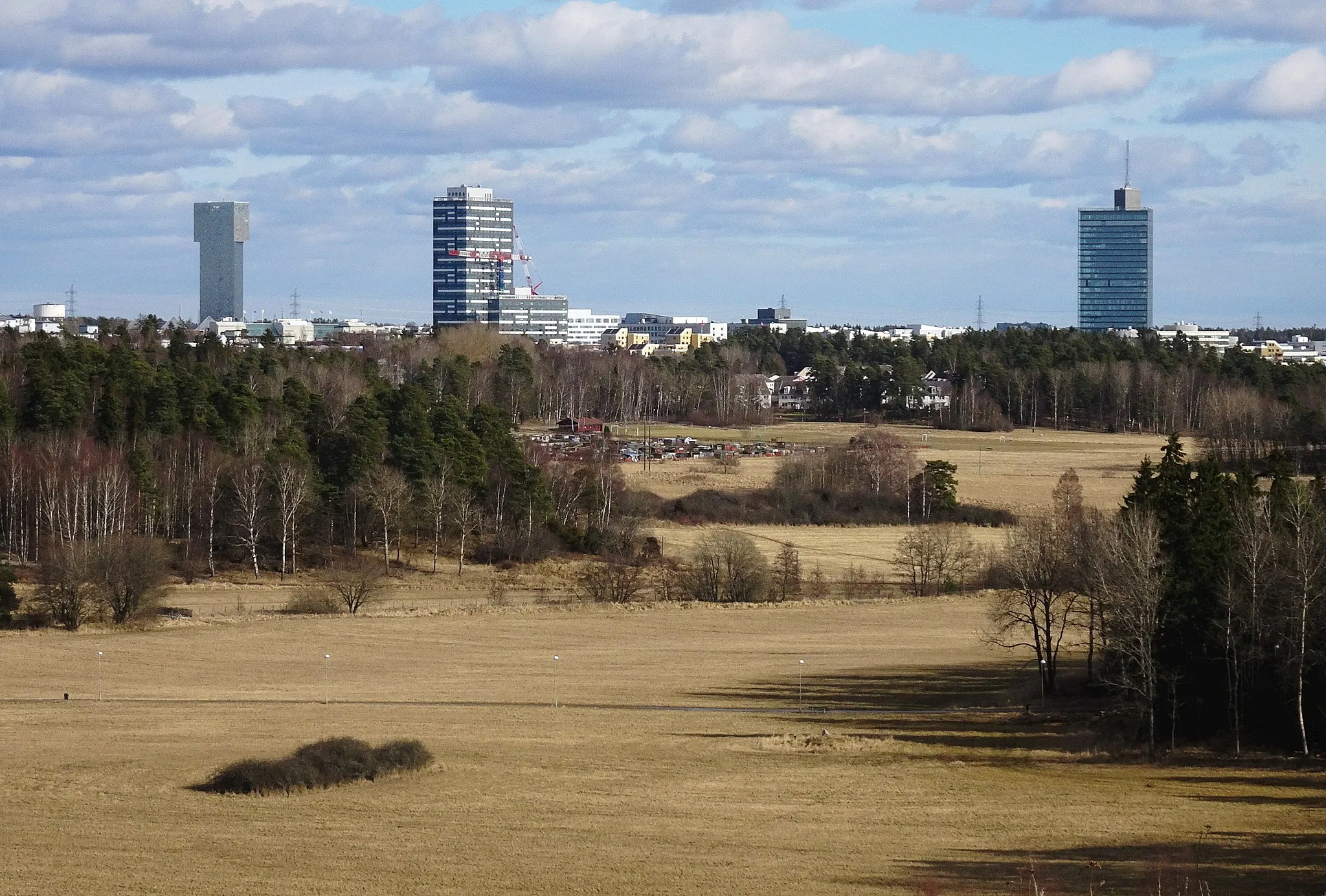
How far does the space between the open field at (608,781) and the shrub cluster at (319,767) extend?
2.19ft

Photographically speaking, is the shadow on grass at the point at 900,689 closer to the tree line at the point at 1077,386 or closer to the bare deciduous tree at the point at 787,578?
the bare deciduous tree at the point at 787,578

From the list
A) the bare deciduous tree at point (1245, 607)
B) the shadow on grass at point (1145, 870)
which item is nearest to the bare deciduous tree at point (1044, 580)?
the bare deciduous tree at point (1245, 607)

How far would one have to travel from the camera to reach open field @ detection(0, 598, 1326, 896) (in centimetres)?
3117

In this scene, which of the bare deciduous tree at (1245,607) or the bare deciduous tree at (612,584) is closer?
the bare deciduous tree at (1245,607)

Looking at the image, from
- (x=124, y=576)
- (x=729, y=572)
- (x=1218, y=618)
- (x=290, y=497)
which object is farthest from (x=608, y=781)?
(x=290, y=497)

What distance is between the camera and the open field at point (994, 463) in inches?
4183

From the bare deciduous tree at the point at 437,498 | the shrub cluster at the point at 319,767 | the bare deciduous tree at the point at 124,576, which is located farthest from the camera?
the bare deciduous tree at the point at 437,498

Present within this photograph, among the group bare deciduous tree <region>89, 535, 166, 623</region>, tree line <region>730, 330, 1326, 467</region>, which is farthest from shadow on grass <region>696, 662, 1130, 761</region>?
tree line <region>730, 330, 1326, 467</region>

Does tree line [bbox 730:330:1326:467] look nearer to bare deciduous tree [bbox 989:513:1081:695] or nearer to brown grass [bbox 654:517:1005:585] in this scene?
brown grass [bbox 654:517:1005:585]

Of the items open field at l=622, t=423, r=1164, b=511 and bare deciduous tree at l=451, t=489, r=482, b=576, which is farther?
open field at l=622, t=423, r=1164, b=511

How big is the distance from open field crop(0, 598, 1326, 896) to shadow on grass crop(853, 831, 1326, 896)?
0.09 meters

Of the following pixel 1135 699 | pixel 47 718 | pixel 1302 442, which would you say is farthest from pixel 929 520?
pixel 47 718

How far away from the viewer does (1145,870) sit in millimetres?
30891

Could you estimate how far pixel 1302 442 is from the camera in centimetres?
12538
